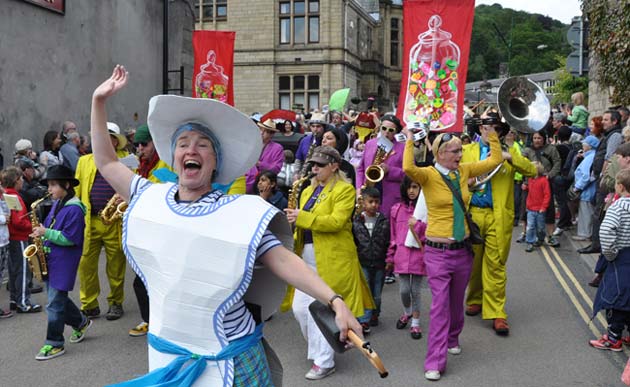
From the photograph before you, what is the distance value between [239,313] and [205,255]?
303mm

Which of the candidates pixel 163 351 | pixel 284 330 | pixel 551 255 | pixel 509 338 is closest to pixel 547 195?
pixel 551 255

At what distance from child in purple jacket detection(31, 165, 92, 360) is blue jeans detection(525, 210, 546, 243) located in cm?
779

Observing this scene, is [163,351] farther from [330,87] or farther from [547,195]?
[330,87]

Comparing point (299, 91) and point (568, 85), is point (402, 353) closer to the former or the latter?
point (568, 85)

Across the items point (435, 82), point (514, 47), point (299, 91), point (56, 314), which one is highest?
point (514, 47)

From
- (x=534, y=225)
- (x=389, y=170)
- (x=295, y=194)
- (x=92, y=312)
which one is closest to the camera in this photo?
(x=295, y=194)

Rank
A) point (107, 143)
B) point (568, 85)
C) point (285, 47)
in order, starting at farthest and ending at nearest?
1. point (285, 47)
2. point (568, 85)
3. point (107, 143)

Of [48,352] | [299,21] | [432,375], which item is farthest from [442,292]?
[299,21]

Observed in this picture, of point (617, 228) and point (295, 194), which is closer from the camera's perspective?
point (617, 228)

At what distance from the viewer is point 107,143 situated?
318 centimetres

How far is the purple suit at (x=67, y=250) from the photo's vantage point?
623 centimetres

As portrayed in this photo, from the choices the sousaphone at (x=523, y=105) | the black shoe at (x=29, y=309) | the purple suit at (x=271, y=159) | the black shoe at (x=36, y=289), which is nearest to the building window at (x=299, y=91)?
the purple suit at (x=271, y=159)

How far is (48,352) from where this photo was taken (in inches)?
245

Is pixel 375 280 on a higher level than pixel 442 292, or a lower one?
lower
